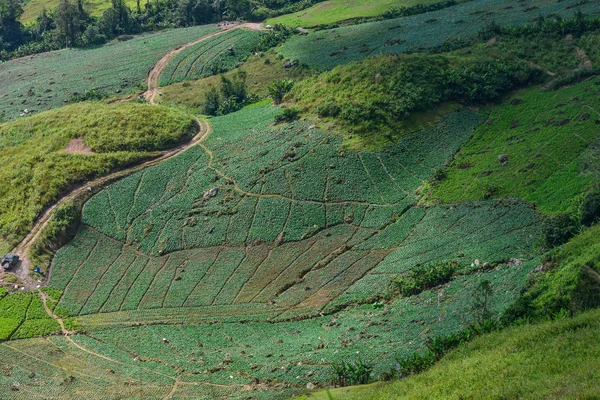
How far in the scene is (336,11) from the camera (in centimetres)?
14012

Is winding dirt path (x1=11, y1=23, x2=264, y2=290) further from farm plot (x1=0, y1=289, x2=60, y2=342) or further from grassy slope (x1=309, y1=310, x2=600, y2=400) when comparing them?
grassy slope (x1=309, y1=310, x2=600, y2=400)

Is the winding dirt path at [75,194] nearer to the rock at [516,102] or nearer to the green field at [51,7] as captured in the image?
the rock at [516,102]

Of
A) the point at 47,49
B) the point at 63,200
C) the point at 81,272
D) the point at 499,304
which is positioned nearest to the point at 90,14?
the point at 47,49

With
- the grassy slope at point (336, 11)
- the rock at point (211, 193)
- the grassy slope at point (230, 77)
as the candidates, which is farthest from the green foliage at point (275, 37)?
the rock at point (211, 193)

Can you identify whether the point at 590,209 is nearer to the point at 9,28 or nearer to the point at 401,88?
the point at 401,88

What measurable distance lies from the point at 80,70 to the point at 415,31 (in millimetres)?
62246

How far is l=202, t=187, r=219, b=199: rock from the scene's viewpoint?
78312 millimetres

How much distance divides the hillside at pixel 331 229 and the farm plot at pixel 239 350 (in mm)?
209

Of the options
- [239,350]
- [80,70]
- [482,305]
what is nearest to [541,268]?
[482,305]

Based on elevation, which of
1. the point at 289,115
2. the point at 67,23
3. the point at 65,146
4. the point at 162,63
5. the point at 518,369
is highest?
the point at 67,23

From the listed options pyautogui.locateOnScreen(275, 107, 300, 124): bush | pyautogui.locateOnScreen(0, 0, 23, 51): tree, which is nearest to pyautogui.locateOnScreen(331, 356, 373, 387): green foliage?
pyautogui.locateOnScreen(275, 107, 300, 124): bush

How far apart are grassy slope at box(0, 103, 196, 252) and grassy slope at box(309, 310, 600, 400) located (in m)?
47.8

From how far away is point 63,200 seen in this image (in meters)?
80.6

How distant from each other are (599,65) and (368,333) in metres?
51.9
